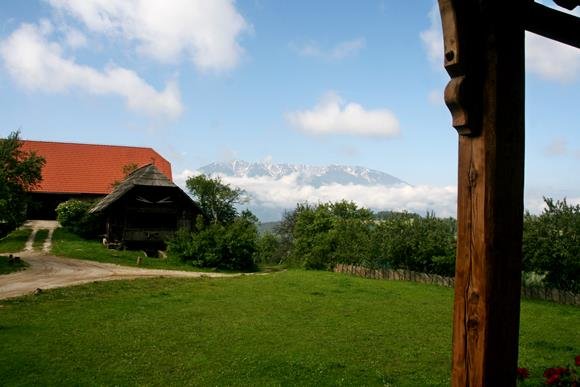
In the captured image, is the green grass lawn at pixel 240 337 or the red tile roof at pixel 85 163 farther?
the red tile roof at pixel 85 163

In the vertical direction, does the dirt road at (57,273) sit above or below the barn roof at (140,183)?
below

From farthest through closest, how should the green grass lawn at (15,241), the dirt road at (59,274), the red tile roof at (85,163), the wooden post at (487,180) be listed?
1. the red tile roof at (85,163)
2. the green grass lawn at (15,241)
3. the dirt road at (59,274)
4. the wooden post at (487,180)

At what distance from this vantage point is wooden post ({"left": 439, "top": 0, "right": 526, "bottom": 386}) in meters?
2.43

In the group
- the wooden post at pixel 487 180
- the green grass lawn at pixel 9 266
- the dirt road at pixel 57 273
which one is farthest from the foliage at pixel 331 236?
the wooden post at pixel 487 180

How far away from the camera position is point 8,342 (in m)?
8.87

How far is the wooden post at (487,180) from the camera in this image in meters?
2.43

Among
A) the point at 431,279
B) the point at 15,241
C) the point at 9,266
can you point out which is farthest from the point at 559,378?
the point at 15,241

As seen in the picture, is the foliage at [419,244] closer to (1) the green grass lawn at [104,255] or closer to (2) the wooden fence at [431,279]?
(2) the wooden fence at [431,279]

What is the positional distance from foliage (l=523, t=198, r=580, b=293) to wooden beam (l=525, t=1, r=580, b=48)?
15.7 metres

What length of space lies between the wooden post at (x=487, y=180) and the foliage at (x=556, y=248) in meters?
16.5

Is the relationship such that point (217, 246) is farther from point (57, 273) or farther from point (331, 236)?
point (57, 273)

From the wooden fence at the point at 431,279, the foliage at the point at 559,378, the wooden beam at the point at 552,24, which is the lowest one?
the foliage at the point at 559,378

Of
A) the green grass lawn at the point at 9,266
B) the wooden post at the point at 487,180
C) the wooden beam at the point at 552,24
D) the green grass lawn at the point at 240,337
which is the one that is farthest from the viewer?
the green grass lawn at the point at 9,266

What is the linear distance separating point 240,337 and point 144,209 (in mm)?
21759
